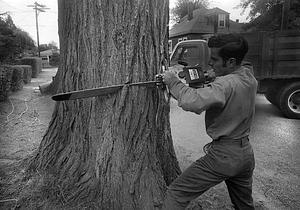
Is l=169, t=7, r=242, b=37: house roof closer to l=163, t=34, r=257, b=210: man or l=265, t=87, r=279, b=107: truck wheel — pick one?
l=265, t=87, r=279, b=107: truck wheel

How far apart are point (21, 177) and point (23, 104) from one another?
6868 millimetres

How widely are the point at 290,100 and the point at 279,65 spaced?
0.93 m

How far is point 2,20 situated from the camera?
16.0 meters

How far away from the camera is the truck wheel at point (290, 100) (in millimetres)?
7473

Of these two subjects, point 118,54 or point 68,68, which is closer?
point 118,54

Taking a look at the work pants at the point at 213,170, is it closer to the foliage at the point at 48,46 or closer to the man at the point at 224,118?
the man at the point at 224,118

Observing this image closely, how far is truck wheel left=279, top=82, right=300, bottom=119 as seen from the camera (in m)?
7.47

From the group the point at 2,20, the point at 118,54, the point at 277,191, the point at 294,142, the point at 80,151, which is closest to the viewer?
the point at 118,54

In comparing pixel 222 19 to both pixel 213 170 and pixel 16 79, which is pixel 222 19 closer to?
pixel 16 79

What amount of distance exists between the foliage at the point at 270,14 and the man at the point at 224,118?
1573 cm

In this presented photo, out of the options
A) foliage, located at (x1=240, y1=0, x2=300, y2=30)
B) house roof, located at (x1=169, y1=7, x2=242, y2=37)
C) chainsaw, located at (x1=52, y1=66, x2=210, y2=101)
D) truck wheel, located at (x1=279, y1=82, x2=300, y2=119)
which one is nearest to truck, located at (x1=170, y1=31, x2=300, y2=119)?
truck wheel, located at (x1=279, y1=82, x2=300, y2=119)

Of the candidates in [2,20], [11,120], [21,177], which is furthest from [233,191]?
[2,20]

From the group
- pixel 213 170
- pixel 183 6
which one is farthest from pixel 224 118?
pixel 183 6

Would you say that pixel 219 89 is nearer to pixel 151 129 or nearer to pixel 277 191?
pixel 151 129
